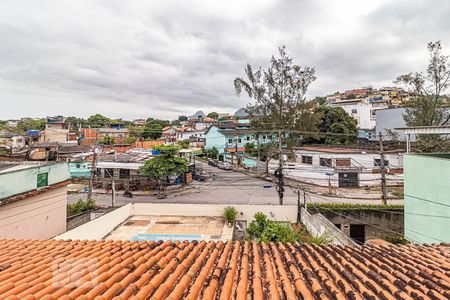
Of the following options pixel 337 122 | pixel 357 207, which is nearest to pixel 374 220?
pixel 357 207

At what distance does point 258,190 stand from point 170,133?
3949 centimetres

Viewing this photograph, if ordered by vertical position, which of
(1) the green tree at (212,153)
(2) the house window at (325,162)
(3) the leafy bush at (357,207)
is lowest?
(3) the leafy bush at (357,207)

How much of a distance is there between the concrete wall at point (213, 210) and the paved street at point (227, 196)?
232 inches

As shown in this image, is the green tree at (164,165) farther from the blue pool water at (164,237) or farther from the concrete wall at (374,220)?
the concrete wall at (374,220)

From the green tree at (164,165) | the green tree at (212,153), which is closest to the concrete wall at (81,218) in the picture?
the green tree at (164,165)

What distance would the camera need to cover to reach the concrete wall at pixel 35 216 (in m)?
9.03

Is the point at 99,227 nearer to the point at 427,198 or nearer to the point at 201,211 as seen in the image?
the point at 201,211

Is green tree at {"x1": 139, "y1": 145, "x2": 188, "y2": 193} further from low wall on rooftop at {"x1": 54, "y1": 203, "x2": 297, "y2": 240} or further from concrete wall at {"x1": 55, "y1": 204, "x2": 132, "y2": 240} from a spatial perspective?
concrete wall at {"x1": 55, "y1": 204, "x2": 132, "y2": 240}

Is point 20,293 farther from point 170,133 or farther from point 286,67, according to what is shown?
point 170,133

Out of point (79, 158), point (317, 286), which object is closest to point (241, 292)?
point (317, 286)

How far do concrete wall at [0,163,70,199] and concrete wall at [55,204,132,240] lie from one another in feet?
7.53

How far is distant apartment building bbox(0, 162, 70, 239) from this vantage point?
352 inches

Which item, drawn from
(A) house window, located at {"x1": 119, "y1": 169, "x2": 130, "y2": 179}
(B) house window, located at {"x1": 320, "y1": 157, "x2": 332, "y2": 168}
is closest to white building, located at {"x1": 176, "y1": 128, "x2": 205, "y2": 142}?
(A) house window, located at {"x1": 119, "y1": 169, "x2": 130, "y2": 179}

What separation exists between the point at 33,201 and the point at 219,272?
33.1ft
